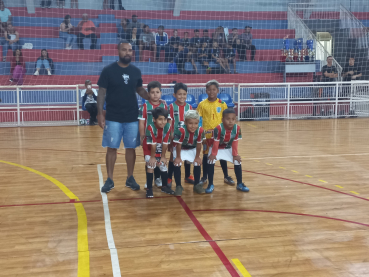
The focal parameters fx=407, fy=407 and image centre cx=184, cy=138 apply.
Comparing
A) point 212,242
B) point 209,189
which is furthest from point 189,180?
point 212,242

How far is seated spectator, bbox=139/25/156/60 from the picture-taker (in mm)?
14344

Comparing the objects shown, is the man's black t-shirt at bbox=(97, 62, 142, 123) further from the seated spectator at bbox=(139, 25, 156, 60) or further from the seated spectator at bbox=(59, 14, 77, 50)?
the seated spectator at bbox=(59, 14, 77, 50)

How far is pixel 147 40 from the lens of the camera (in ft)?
47.4

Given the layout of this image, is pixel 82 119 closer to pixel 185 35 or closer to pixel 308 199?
pixel 185 35

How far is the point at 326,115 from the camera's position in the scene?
13391mm

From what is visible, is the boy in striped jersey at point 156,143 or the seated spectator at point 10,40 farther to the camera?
the seated spectator at point 10,40

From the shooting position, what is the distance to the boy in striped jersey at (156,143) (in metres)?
4.57

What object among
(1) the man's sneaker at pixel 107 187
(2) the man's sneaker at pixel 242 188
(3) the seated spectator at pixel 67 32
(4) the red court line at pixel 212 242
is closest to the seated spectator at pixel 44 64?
(3) the seated spectator at pixel 67 32

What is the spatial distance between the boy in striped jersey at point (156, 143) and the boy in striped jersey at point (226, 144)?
54cm

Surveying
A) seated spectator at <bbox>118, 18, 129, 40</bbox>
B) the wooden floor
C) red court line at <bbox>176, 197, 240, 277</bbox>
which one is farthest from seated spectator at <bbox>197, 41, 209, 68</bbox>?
red court line at <bbox>176, 197, 240, 277</bbox>

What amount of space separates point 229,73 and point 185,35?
2115mm

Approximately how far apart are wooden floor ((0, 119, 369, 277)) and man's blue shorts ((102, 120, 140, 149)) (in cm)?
61

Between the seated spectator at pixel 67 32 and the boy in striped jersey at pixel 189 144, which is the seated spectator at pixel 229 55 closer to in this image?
the seated spectator at pixel 67 32

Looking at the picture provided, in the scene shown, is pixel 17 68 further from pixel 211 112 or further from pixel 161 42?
pixel 211 112
